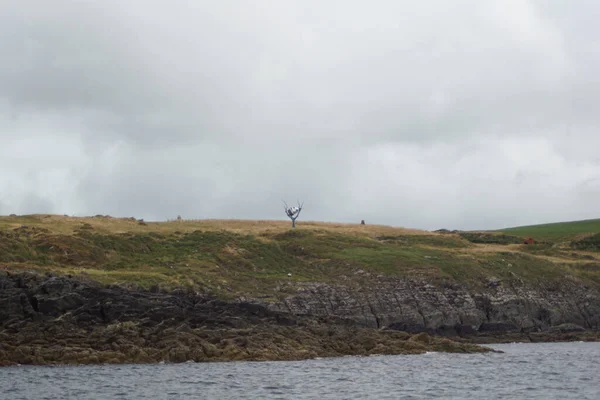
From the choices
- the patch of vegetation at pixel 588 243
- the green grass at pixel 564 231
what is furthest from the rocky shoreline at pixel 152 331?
the green grass at pixel 564 231

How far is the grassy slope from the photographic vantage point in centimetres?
7181

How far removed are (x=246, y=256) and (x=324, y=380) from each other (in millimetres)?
43071

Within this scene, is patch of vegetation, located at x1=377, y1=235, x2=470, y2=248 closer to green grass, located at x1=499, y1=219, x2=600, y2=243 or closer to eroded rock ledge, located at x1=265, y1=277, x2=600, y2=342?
eroded rock ledge, located at x1=265, y1=277, x2=600, y2=342

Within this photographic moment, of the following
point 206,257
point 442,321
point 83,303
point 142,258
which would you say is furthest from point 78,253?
point 442,321

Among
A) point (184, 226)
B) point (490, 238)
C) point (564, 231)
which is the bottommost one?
point (490, 238)

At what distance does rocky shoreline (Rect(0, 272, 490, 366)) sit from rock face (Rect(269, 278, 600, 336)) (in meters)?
7.54

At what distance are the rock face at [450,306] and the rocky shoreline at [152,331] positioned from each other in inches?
297

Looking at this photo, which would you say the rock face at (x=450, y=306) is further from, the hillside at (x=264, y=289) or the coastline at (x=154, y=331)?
the coastline at (x=154, y=331)

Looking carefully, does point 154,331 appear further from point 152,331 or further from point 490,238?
point 490,238

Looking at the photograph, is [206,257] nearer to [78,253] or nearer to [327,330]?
[78,253]

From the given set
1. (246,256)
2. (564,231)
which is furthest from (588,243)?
(246,256)

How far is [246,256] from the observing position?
8475 cm

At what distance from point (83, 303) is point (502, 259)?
53597 millimetres

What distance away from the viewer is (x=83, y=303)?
56.2 m
